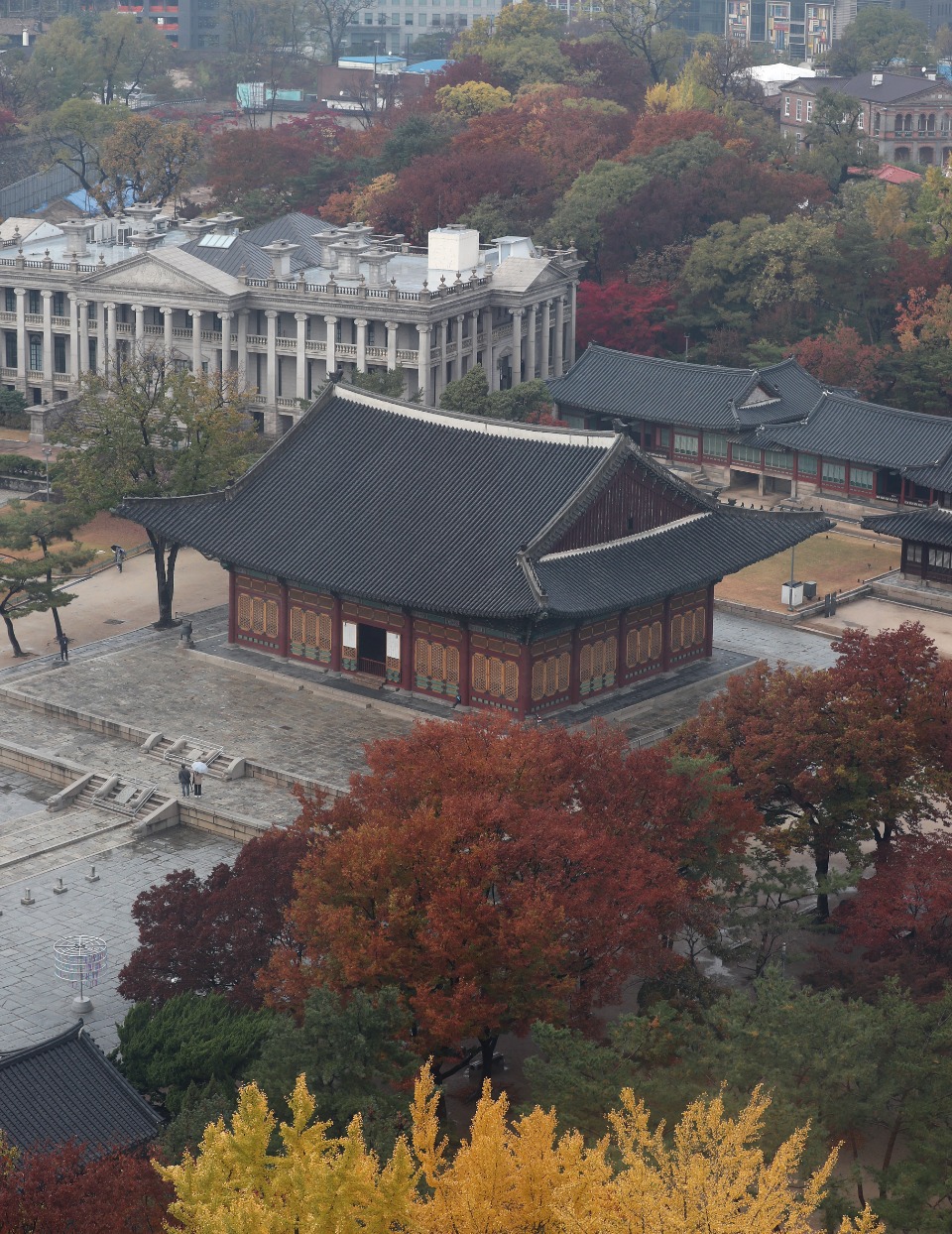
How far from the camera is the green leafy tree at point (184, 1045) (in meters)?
43.2

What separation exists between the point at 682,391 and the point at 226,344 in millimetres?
22894

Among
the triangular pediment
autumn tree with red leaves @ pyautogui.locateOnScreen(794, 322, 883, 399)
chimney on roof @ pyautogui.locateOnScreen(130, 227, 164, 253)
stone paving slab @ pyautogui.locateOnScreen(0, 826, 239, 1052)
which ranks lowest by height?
stone paving slab @ pyautogui.locateOnScreen(0, 826, 239, 1052)

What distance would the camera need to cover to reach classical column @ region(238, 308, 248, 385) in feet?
345

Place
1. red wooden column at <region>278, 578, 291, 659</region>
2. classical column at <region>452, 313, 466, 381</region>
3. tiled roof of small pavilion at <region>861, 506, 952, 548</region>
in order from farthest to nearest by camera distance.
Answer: classical column at <region>452, 313, 466, 381</region> → tiled roof of small pavilion at <region>861, 506, 952, 548</region> → red wooden column at <region>278, 578, 291, 659</region>

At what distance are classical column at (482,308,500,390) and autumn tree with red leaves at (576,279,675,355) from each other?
845 centimetres

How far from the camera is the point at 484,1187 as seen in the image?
1228 inches

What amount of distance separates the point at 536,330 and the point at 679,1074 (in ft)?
243

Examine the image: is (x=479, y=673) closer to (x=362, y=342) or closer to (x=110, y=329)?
(x=362, y=342)

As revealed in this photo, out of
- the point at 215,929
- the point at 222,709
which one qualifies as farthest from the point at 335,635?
the point at 215,929

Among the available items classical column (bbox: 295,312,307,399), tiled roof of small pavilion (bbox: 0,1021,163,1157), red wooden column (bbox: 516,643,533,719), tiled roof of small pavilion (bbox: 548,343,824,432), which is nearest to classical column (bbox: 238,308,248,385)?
classical column (bbox: 295,312,307,399)

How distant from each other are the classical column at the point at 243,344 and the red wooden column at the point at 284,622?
123 feet

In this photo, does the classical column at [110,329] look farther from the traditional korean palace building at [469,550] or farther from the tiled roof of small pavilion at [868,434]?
the traditional korean palace building at [469,550]

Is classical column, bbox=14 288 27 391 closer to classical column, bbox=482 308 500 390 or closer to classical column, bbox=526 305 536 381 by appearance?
classical column, bbox=482 308 500 390

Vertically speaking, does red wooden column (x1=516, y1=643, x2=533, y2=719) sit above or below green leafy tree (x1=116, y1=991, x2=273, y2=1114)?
above
